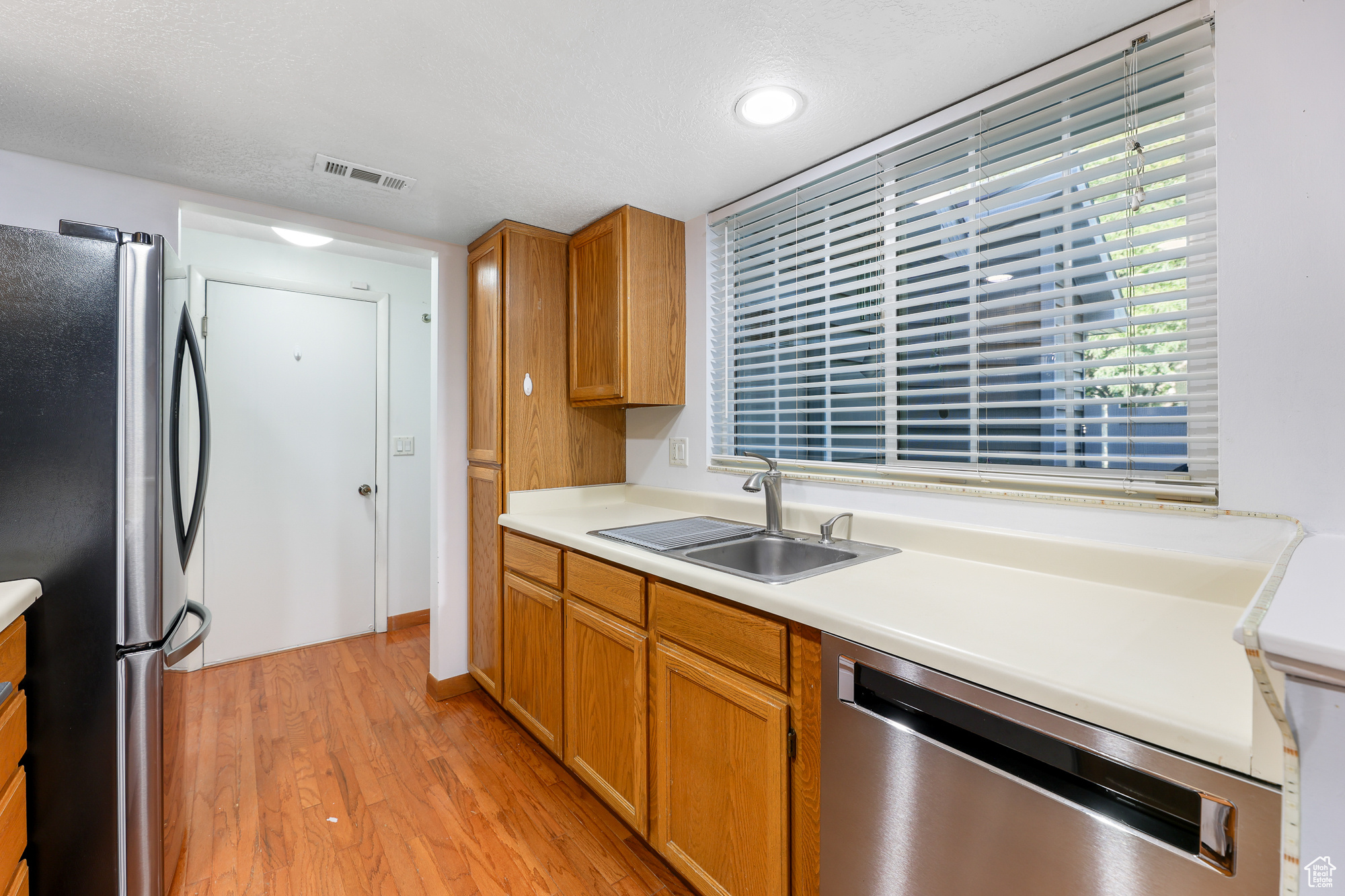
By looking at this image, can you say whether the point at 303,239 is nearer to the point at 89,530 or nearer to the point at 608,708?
the point at 89,530

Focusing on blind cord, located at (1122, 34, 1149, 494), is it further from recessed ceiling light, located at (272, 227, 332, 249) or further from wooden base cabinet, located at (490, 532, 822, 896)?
recessed ceiling light, located at (272, 227, 332, 249)

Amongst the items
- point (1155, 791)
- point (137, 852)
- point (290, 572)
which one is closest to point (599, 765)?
point (137, 852)

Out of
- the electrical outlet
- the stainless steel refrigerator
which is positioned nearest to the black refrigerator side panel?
the stainless steel refrigerator

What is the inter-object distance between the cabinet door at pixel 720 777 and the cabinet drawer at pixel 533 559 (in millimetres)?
583

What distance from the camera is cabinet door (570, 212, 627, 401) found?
A: 7.49ft

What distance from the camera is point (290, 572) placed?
10.2ft

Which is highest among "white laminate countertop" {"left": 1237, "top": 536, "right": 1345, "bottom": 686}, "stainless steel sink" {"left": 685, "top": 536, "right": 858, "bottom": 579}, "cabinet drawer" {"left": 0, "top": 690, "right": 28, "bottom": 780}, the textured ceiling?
the textured ceiling

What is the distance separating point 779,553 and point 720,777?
71cm

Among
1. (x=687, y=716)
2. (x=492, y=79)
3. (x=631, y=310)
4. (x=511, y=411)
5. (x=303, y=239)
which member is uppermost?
(x=303, y=239)

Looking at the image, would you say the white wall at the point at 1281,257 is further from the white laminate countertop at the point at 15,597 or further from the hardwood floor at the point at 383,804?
the white laminate countertop at the point at 15,597

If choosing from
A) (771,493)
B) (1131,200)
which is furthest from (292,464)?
(1131,200)

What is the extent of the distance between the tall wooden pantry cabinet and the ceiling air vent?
0.45 m

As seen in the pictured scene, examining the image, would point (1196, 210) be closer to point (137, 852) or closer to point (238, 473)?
point (137, 852)

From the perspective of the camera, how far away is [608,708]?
1764mm
